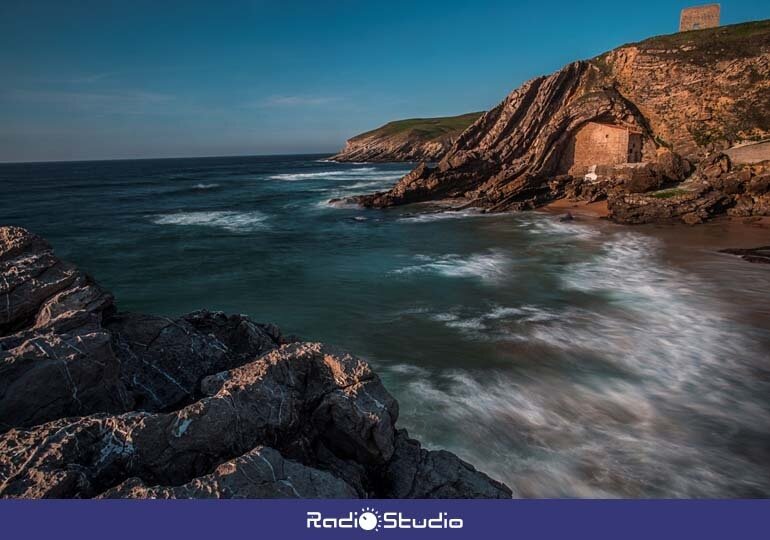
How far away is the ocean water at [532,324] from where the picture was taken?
7527 mm

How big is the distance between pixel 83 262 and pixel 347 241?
46.6 ft

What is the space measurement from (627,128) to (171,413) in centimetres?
4125

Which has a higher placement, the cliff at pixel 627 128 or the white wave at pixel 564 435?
the cliff at pixel 627 128

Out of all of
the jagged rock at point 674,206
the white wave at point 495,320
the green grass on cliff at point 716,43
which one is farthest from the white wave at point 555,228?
the green grass on cliff at point 716,43

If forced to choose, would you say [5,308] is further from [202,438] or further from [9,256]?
[202,438]

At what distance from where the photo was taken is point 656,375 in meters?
10.1

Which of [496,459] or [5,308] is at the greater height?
[5,308]

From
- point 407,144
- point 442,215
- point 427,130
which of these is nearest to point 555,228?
point 442,215

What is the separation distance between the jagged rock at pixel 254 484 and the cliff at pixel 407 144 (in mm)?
119242

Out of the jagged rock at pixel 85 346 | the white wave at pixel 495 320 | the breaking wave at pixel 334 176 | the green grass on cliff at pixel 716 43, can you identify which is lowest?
the white wave at pixel 495 320

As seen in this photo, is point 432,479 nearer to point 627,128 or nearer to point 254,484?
point 254,484

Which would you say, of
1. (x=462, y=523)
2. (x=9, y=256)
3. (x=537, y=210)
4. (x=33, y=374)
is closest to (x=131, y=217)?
(x=537, y=210)

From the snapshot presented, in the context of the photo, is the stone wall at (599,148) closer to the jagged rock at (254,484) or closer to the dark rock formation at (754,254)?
the dark rock formation at (754,254)

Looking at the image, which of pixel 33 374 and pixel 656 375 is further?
pixel 656 375
